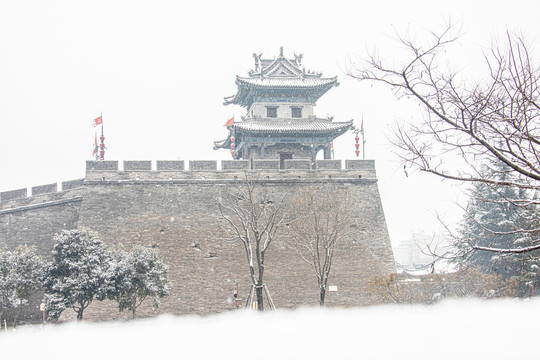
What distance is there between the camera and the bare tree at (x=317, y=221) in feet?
58.6

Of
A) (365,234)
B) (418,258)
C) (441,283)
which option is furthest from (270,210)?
(418,258)

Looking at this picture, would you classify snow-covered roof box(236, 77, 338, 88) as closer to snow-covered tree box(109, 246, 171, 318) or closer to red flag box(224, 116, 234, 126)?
red flag box(224, 116, 234, 126)

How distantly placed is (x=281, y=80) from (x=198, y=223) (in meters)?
6.66

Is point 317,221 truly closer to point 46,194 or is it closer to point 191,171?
point 191,171

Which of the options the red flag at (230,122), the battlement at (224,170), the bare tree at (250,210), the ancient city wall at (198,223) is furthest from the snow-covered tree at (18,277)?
the red flag at (230,122)

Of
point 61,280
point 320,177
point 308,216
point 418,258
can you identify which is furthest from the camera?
point 418,258

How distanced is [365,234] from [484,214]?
4506 mm

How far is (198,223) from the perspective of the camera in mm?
18906

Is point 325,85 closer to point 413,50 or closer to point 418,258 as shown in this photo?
point 413,50

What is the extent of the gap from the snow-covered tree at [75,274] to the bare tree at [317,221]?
5423 millimetres

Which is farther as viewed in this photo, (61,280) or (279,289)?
(279,289)

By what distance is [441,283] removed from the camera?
16.0 metres

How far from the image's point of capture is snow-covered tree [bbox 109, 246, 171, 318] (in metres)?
15.8

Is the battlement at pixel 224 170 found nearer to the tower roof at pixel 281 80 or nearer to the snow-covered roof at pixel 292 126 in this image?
the snow-covered roof at pixel 292 126
